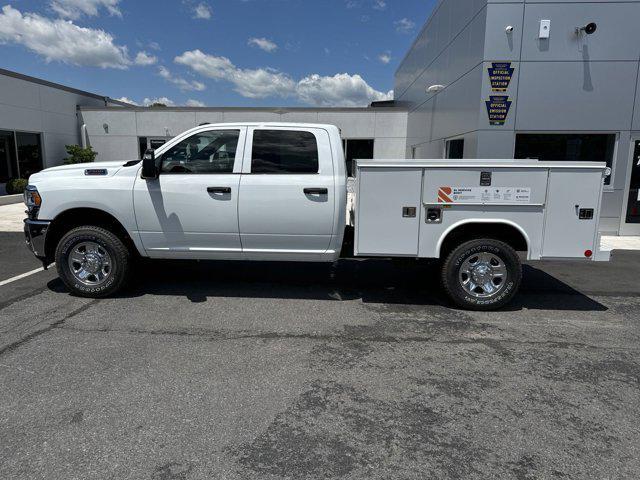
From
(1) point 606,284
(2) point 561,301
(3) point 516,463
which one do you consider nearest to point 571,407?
(3) point 516,463

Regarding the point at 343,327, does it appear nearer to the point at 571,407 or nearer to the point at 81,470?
the point at 571,407

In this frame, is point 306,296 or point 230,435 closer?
point 230,435

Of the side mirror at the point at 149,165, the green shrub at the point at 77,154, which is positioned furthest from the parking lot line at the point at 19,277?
the green shrub at the point at 77,154

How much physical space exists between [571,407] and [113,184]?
517 cm

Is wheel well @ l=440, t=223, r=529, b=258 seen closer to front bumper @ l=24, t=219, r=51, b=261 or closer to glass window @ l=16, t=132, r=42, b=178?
front bumper @ l=24, t=219, r=51, b=261

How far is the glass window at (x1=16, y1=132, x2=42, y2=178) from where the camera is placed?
55.8ft

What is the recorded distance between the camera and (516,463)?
2.70 metres

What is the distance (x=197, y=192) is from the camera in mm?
5316

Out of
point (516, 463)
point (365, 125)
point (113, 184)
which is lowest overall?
point (516, 463)

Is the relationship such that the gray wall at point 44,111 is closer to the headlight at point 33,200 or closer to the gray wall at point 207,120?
the gray wall at point 207,120

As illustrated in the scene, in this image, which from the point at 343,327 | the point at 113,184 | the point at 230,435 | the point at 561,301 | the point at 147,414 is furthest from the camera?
the point at 561,301

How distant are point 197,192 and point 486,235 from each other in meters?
3.45

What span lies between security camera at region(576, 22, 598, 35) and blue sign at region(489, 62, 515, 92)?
1563 mm

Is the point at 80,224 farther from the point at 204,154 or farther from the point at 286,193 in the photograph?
the point at 286,193
